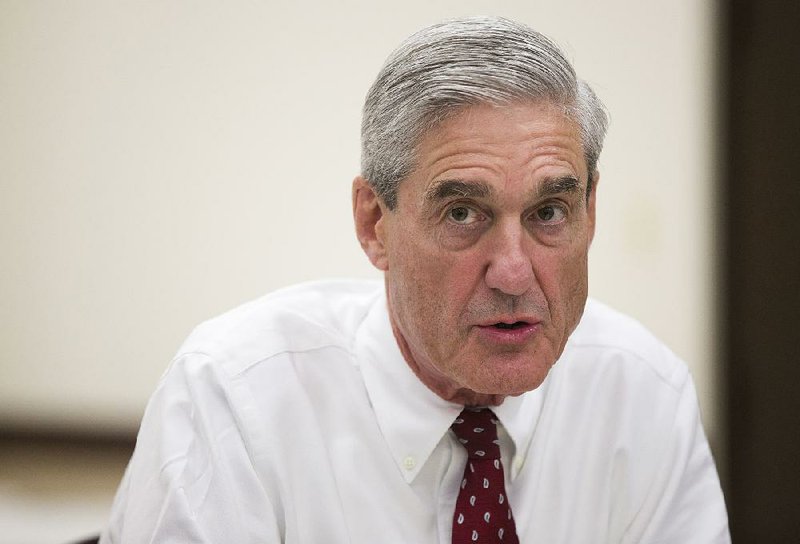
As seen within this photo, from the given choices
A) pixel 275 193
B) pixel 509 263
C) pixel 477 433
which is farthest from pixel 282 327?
pixel 275 193

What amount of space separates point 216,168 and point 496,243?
2084mm

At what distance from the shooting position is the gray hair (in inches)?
53.9

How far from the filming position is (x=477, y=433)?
157cm

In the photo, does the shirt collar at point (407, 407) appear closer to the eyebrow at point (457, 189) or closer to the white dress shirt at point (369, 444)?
the white dress shirt at point (369, 444)

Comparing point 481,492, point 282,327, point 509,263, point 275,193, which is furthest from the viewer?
point 275,193

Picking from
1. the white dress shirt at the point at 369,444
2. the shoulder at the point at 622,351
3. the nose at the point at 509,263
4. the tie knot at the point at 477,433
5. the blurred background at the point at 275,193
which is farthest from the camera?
the blurred background at the point at 275,193

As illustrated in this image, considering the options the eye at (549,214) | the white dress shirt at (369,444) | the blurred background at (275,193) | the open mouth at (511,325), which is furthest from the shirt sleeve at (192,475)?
the blurred background at (275,193)

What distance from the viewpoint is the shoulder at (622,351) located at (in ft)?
5.84

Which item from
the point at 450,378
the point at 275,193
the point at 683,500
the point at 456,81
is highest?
the point at 275,193

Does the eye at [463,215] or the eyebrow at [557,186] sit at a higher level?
the eyebrow at [557,186]

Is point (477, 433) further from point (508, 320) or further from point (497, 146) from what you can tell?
point (497, 146)

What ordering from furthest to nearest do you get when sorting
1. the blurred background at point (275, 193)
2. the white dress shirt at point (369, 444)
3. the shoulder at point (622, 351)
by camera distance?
the blurred background at point (275, 193), the shoulder at point (622, 351), the white dress shirt at point (369, 444)

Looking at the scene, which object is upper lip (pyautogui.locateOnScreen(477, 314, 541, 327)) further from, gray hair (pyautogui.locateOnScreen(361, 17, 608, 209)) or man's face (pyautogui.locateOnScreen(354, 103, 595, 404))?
gray hair (pyautogui.locateOnScreen(361, 17, 608, 209))

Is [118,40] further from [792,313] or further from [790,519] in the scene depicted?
[790,519]
